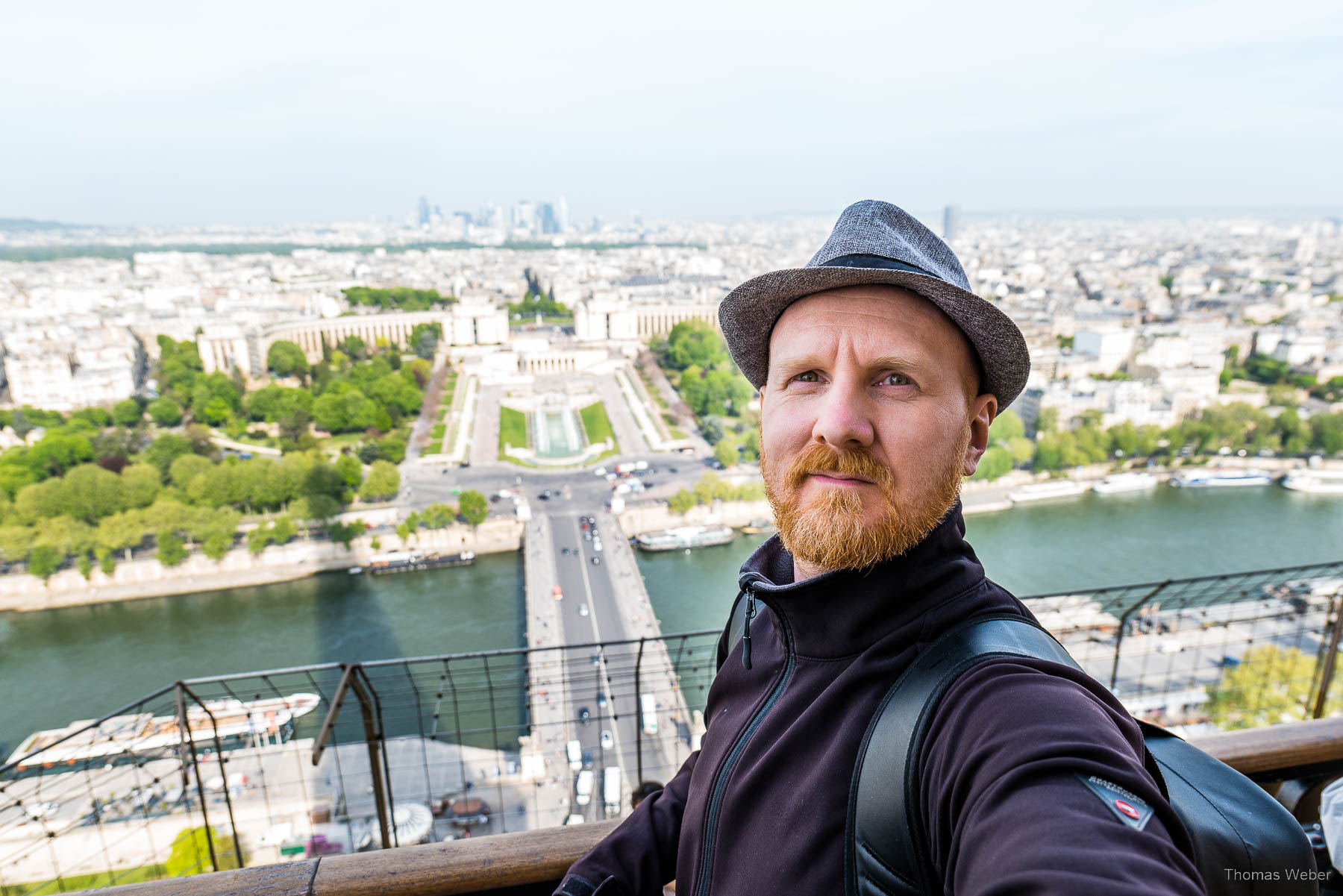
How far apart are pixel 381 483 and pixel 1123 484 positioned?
26.7ft

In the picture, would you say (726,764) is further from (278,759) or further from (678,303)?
(678,303)

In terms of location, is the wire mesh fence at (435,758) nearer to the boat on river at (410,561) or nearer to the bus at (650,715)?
the bus at (650,715)

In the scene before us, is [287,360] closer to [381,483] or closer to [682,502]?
[381,483]

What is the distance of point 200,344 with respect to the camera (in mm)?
14594

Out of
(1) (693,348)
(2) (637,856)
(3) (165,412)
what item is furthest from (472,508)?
(2) (637,856)

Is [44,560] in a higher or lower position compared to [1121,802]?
lower

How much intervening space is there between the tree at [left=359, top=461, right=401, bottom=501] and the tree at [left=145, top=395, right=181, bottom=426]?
472 cm

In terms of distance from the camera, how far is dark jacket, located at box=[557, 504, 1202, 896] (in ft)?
0.70

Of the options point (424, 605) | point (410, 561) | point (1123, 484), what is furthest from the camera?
point (1123, 484)

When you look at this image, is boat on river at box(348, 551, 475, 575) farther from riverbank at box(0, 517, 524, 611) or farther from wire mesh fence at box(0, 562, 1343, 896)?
wire mesh fence at box(0, 562, 1343, 896)

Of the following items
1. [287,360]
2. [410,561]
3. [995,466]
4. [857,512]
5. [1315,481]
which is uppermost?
[857,512]

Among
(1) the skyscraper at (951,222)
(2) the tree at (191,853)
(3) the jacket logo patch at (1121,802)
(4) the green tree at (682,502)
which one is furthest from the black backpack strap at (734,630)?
(1) the skyscraper at (951,222)

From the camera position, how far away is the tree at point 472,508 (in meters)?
7.51

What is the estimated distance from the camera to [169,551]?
23.3 ft
